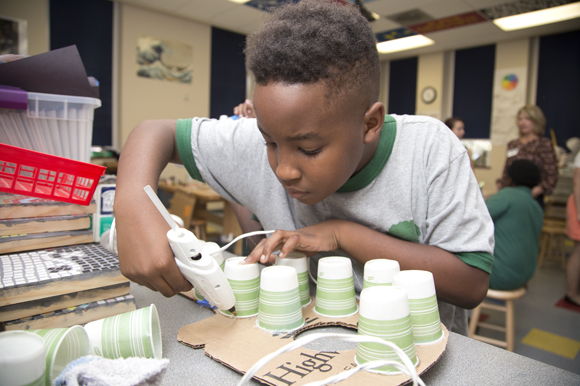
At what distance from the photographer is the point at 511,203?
76.5 inches

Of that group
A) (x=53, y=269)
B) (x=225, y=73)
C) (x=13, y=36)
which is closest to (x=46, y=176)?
(x=53, y=269)

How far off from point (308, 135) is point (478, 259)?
1.35ft

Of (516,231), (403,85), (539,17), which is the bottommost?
(516,231)

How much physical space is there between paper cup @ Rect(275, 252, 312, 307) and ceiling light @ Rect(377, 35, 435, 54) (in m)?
5.11

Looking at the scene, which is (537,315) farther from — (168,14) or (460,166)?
(168,14)

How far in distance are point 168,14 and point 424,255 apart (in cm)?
514

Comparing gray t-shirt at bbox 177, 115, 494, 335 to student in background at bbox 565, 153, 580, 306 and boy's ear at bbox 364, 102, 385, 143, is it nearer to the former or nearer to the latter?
boy's ear at bbox 364, 102, 385, 143

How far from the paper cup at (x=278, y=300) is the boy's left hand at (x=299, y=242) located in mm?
55

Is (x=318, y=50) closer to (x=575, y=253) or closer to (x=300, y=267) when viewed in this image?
(x=300, y=267)

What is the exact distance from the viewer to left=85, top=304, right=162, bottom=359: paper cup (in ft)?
1.69

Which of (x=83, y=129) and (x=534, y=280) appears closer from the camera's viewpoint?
(x=83, y=129)

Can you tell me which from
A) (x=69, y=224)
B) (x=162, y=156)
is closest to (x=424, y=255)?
(x=162, y=156)

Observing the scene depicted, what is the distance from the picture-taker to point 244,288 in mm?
651

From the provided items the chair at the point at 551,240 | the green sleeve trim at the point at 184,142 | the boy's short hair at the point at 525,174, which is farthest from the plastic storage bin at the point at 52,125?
the chair at the point at 551,240
